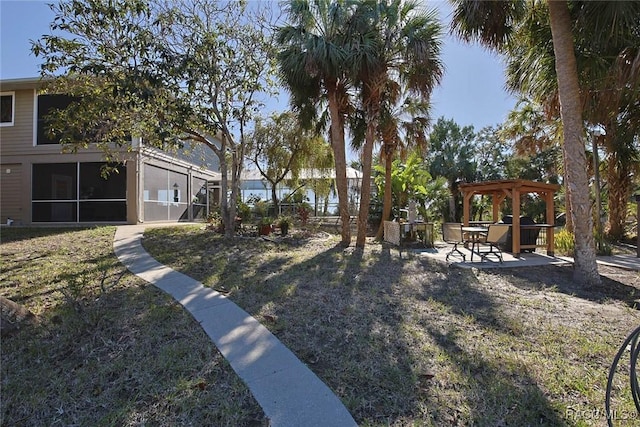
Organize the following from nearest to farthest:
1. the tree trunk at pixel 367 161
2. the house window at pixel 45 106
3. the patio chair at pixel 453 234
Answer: the patio chair at pixel 453 234 → the tree trunk at pixel 367 161 → the house window at pixel 45 106

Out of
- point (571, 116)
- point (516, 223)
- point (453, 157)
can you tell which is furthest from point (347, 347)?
point (453, 157)

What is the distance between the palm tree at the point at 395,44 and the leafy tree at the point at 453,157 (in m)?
13.7

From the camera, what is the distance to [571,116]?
684 cm

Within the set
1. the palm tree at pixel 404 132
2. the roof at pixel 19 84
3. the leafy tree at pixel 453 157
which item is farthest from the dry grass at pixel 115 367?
the leafy tree at pixel 453 157

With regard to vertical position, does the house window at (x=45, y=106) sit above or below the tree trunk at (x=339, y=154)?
above

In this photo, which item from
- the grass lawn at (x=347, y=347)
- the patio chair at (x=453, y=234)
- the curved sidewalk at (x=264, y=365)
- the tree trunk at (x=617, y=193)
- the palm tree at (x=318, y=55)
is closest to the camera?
the curved sidewalk at (x=264, y=365)

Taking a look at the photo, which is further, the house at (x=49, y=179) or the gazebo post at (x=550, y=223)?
the house at (x=49, y=179)

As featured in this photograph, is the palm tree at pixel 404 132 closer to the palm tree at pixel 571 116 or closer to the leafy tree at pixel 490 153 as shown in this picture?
the palm tree at pixel 571 116

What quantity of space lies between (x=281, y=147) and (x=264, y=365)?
1433cm

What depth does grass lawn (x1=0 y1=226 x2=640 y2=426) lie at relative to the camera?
268 centimetres

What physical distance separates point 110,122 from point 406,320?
8.50 metres

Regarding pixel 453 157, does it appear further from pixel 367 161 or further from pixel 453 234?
pixel 453 234

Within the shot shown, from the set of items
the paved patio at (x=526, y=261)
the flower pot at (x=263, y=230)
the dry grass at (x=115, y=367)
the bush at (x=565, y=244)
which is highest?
the flower pot at (x=263, y=230)

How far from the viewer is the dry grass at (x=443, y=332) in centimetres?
277
